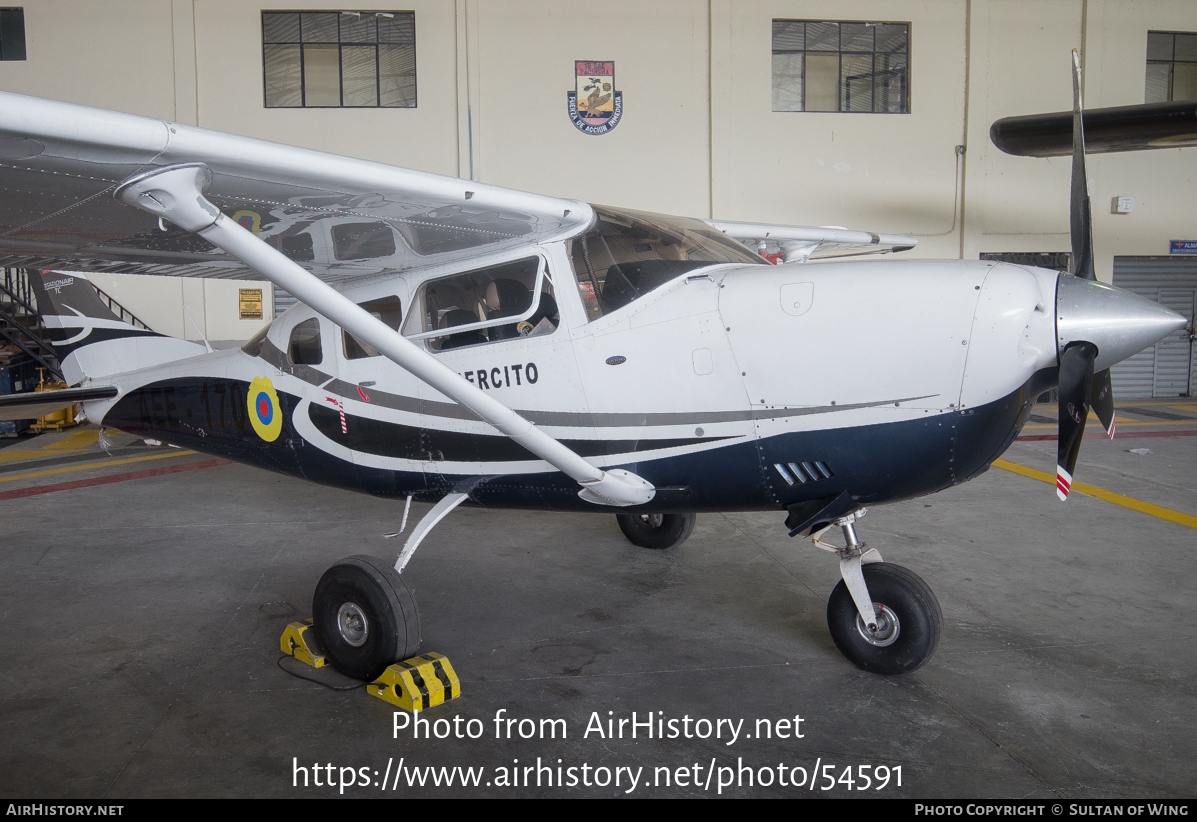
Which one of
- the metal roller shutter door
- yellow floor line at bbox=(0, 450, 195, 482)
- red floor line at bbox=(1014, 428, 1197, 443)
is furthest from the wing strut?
the metal roller shutter door

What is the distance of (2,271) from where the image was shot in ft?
45.9

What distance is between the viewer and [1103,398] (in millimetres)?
3281

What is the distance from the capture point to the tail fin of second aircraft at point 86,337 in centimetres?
629

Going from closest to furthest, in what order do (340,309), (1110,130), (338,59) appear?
1. (340,309)
2. (1110,130)
3. (338,59)

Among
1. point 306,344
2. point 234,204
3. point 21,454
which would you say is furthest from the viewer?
point 21,454

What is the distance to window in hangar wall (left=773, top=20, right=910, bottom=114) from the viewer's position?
13.7 meters

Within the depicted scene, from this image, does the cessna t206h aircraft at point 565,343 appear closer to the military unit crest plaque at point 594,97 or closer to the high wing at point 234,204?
the high wing at point 234,204

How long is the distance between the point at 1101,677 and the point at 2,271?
16.9 meters

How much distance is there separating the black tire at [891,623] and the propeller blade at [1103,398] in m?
1.05

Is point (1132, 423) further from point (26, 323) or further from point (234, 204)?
point (26, 323)

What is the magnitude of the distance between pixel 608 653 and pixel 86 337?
504 centimetres

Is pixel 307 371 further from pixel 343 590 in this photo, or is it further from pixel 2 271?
pixel 2 271

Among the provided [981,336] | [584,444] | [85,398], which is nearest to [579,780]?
[584,444]

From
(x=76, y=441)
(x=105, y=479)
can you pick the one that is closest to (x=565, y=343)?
(x=105, y=479)
